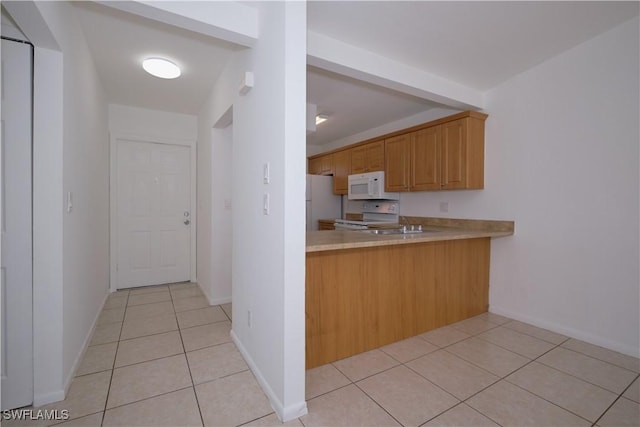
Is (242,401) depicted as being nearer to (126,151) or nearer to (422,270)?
(422,270)

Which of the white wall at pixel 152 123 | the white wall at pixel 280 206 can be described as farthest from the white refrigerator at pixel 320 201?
Result: the white wall at pixel 280 206

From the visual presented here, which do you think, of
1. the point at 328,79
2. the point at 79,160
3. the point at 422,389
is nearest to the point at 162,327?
the point at 79,160

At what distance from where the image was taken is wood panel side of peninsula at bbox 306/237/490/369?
6.68ft

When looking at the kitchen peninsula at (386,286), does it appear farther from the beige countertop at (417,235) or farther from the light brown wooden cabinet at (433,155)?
the light brown wooden cabinet at (433,155)

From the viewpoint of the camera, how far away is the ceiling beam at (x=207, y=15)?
61.1 inches

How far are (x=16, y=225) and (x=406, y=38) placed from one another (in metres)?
2.73

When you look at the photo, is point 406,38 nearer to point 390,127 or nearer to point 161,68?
point 161,68

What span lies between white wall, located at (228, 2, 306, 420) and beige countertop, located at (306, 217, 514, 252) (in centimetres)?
23

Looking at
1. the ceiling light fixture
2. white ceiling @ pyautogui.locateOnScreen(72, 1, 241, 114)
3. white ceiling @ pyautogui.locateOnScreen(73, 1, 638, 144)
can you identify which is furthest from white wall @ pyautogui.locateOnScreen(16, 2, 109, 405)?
the ceiling light fixture

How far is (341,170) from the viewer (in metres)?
4.93

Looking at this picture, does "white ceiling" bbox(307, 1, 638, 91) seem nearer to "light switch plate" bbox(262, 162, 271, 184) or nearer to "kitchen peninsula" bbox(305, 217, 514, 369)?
"light switch plate" bbox(262, 162, 271, 184)

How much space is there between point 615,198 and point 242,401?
2.99 metres

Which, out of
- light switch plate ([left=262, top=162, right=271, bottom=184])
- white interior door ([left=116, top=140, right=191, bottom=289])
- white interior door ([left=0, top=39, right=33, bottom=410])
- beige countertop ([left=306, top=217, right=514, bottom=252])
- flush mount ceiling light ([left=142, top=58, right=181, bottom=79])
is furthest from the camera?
white interior door ([left=116, top=140, right=191, bottom=289])

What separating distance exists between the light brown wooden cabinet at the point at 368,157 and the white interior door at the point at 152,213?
2429 mm
